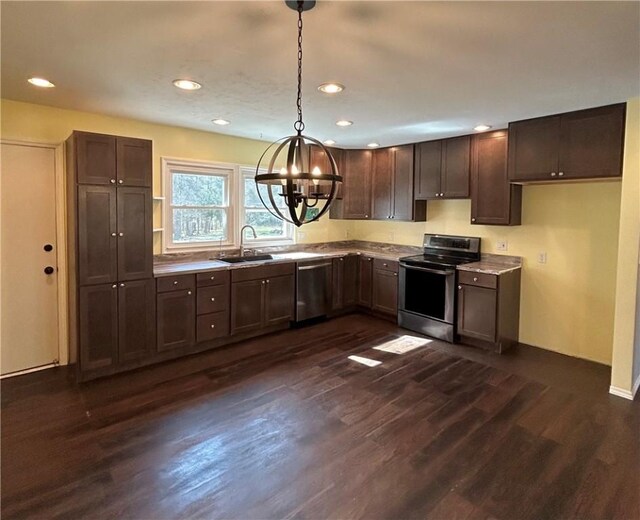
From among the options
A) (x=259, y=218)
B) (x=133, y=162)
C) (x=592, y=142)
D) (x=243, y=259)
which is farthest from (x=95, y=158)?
(x=592, y=142)

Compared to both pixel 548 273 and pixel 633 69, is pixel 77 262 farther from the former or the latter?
pixel 548 273

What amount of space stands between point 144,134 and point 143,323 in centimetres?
203

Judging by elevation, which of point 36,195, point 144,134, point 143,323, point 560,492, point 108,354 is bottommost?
point 560,492

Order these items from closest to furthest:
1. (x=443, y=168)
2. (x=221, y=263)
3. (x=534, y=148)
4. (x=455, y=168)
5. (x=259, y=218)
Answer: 1. (x=534, y=148)
2. (x=221, y=263)
3. (x=455, y=168)
4. (x=443, y=168)
5. (x=259, y=218)

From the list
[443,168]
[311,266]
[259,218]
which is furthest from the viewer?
[259,218]

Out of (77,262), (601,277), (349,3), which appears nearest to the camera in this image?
(349,3)

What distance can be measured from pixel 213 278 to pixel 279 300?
96 cm

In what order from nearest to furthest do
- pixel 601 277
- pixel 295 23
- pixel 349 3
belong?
1. pixel 349 3
2. pixel 295 23
3. pixel 601 277

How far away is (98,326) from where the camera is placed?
11.5 feet

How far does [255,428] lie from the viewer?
9.04 ft

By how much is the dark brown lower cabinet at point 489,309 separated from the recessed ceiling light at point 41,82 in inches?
168

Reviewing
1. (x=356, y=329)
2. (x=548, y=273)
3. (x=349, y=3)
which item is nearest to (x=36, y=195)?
(x=349, y=3)

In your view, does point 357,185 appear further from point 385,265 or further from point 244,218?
point 244,218

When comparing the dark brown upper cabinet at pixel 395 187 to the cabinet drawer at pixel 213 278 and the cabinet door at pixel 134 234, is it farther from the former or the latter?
the cabinet door at pixel 134 234
